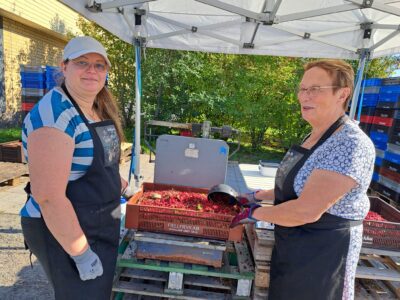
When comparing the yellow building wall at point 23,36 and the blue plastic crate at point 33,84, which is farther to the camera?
the yellow building wall at point 23,36

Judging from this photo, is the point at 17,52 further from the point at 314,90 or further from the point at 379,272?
the point at 379,272

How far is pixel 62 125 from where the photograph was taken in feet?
5.09

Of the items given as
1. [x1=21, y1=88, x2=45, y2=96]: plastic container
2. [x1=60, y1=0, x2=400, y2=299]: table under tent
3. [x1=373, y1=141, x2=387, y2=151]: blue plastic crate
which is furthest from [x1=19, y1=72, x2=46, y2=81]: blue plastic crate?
[x1=373, y1=141, x2=387, y2=151]: blue plastic crate

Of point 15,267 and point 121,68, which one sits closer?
point 15,267

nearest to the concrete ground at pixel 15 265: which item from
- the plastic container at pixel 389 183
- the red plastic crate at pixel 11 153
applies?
the red plastic crate at pixel 11 153

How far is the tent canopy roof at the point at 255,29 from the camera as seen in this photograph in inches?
147

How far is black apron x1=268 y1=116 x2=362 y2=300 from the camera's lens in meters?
1.80

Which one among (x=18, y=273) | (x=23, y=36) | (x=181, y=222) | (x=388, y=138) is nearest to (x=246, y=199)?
(x=181, y=222)

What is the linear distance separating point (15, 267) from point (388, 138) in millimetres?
6620

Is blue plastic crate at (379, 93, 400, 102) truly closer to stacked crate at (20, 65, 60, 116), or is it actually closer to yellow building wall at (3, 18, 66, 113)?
stacked crate at (20, 65, 60, 116)

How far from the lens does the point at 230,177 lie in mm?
6945

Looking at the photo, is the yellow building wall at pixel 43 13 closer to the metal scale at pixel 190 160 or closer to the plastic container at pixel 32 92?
the plastic container at pixel 32 92

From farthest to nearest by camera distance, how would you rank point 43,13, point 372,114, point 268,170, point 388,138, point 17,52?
point 43,13 < point 17,52 < point 372,114 < point 388,138 < point 268,170

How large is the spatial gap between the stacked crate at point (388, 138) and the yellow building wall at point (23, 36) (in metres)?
11.1
